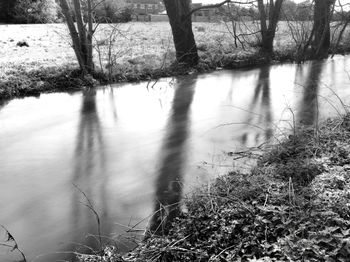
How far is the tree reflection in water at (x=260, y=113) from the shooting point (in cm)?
679

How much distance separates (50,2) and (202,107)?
579 inches

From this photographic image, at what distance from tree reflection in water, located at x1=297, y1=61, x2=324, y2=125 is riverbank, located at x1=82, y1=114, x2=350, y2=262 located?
239cm

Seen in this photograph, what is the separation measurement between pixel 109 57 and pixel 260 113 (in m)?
5.61

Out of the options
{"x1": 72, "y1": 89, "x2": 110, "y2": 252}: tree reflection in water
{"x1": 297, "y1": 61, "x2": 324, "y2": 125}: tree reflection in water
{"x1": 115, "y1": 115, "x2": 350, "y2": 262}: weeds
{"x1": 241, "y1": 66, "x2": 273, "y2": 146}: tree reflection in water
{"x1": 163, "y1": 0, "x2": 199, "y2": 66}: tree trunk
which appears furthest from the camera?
{"x1": 163, "y1": 0, "x2": 199, "y2": 66}: tree trunk

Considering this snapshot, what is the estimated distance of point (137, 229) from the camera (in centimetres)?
414

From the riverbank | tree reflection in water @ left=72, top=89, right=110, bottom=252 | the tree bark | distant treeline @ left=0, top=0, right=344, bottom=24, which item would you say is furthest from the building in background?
the riverbank

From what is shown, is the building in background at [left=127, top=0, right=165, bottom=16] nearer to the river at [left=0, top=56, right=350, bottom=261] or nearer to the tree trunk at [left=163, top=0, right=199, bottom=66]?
the tree trunk at [left=163, top=0, right=199, bottom=66]

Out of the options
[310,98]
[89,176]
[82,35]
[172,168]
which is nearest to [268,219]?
[172,168]

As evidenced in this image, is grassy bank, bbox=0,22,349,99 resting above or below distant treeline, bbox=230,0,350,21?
below

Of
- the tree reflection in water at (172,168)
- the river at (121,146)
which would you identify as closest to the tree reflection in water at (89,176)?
the river at (121,146)

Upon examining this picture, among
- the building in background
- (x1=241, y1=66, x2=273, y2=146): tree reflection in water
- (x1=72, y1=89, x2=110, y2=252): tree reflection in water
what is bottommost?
(x1=72, y1=89, x2=110, y2=252): tree reflection in water

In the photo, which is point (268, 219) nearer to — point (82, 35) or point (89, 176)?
point (89, 176)

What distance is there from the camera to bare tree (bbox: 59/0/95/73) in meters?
11.2

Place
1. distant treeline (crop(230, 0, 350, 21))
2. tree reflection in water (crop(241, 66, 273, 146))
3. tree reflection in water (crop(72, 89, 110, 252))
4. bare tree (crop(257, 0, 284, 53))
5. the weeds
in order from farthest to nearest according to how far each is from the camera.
A: bare tree (crop(257, 0, 284, 53))
distant treeline (crop(230, 0, 350, 21))
tree reflection in water (crop(241, 66, 273, 146))
tree reflection in water (crop(72, 89, 110, 252))
the weeds
